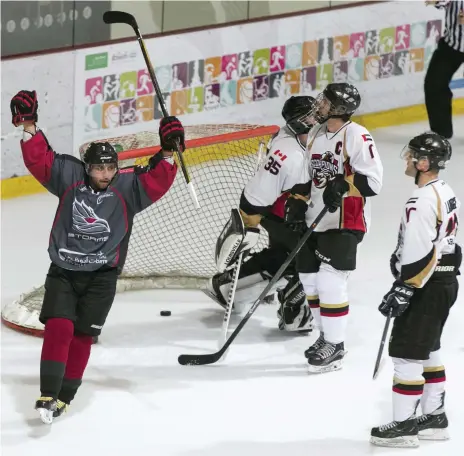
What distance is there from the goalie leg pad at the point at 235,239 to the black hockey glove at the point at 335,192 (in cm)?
56

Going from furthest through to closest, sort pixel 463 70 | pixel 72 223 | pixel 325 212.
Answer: pixel 463 70
pixel 325 212
pixel 72 223

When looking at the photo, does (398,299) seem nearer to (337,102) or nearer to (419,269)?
(419,269)

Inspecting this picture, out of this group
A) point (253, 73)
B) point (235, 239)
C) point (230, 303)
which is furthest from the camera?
point (253, 73)

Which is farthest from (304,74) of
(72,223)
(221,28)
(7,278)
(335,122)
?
(72,223)

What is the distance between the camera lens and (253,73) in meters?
8.79

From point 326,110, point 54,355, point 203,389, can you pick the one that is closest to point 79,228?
point 54,355

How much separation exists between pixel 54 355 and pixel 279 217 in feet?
4.30

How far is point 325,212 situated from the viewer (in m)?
5.52

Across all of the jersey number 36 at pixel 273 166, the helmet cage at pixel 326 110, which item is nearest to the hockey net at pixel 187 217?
the jersey number 36 at pixel 273 166

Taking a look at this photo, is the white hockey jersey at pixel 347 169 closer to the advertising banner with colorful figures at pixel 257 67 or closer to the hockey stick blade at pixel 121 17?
the hockey stick blade at pixel 121 17

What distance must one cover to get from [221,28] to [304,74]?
758mm

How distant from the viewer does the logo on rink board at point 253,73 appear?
26.6ft

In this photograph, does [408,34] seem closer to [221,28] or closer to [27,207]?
[221,28]

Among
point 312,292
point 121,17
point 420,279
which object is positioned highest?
point 121,17
